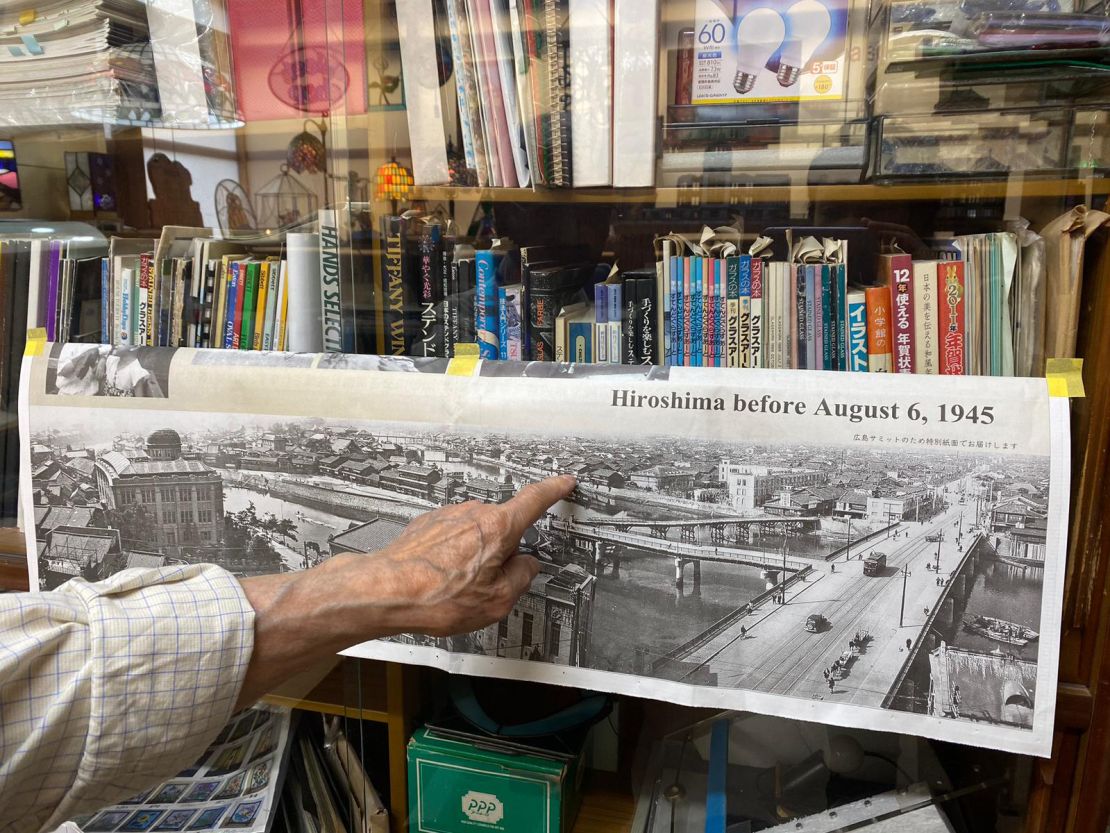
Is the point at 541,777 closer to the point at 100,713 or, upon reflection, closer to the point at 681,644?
the point at 681,644

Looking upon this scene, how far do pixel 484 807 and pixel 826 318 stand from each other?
0.80 m

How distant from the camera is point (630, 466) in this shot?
890 mm

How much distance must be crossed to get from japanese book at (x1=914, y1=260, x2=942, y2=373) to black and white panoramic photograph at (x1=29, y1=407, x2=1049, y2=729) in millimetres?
99

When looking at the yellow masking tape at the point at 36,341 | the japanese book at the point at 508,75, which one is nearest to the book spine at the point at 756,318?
the japanese book at the point at 508,75

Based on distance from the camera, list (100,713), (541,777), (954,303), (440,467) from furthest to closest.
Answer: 1. (541,777)
2. (440,467)
3. (954,303)
4. (100,713)

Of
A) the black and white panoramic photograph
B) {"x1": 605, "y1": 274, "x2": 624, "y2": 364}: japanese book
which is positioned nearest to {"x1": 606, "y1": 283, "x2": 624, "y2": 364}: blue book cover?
{"x1": 605, "y1": 274, "x2": 624, "y2": 364}: japanese book

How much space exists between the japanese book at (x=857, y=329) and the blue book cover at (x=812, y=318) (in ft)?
0.11

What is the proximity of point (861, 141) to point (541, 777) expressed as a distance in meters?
0.90

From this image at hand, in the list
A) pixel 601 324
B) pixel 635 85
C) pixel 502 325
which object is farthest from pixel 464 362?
pixel 635 85

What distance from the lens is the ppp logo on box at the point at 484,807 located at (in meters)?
1.08

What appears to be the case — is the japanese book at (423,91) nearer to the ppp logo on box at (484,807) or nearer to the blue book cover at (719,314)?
the blue book cover at (719,314)

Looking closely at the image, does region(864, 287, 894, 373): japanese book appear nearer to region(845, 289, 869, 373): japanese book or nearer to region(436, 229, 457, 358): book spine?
region(845, 289, 869, 373): japanese book

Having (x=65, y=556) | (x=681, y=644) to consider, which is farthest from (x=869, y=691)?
(x=65, y=556)

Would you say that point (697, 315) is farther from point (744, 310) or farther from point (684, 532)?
→ point (684, 532)
